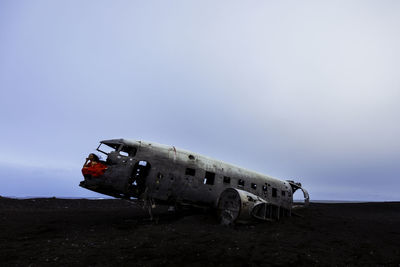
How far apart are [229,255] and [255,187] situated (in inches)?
445

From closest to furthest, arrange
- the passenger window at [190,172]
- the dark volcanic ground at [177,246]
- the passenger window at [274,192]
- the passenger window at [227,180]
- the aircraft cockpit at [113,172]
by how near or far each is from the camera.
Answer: the dark volcanic ground at [177,246] → the aircraft cockpit at [113,172] → the passenger window at [190,172] → the passenger window at [227,180] → the passenger window at [274,192]

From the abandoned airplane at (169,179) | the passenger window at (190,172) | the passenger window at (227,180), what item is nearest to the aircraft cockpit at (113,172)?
the abandoned airplane at (169,179)

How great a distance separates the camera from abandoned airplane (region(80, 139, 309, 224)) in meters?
14.6

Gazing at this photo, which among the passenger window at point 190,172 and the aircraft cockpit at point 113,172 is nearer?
the aircraft cockpit at point 113,172

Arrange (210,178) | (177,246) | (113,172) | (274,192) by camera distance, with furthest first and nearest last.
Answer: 1. (274,192)
2. (210,178)
3. (113,172)
4. (177,246)

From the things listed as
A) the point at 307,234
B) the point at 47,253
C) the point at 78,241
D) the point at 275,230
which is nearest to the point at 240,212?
the point at 275,230

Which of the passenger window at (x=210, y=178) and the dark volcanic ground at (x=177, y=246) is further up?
the passenger window at (x=210, y=178)

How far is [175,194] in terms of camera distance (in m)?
16.2

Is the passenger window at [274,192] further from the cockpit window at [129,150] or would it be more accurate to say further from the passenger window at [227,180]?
the cockpit window at [129,150]

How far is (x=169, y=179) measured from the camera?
16031mm

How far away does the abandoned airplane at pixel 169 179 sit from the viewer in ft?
47.9

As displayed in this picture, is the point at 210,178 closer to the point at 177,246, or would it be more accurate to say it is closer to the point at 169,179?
the point at 169,179

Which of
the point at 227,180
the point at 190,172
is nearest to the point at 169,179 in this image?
the point at 190,172

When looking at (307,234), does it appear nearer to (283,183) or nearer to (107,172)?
(283,183)
